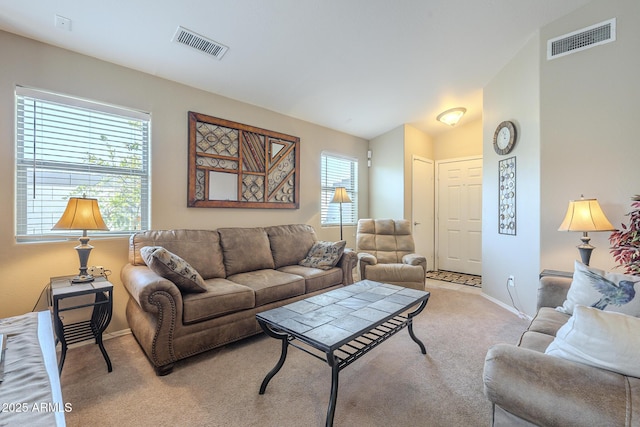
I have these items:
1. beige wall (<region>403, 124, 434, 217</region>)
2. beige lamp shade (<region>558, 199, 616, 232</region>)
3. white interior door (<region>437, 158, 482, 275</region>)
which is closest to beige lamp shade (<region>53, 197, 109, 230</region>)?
beige lamp shade (<region>558, 199, 616, 232</region>)

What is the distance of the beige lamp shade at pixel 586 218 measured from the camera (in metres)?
2.22

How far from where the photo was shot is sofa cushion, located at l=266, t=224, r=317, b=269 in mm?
3413

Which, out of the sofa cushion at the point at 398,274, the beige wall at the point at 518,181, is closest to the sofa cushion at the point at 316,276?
the sofa cushion at the point at 398,274

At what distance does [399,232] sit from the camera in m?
4.29

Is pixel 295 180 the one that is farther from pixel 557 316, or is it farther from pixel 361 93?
pixel 557 316

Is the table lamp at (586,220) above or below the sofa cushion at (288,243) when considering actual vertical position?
above

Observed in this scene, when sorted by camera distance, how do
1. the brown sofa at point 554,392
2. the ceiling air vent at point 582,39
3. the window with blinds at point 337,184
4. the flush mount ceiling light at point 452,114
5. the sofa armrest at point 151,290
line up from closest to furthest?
the brown sofa at point 554,392 → the sofa armrest at point 151,290 → the ceiling air vent at point 582,39 → the flush mount ceiling light at point 452,114 → the window with blinds at point 337,184

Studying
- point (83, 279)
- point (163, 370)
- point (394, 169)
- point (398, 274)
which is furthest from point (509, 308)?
point (83, 279)

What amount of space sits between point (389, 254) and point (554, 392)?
3.25 metres

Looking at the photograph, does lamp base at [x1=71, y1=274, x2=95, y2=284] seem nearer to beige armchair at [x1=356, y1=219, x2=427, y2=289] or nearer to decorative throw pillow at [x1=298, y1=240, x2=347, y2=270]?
decorative throw pillow at [x1=298, y1=240, x2=347, y2=270]

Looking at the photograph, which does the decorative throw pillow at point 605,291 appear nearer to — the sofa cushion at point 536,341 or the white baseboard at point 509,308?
the sofa cushion at point 536,341

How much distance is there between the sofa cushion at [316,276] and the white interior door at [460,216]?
2.90 meters

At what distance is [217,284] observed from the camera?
2.50 meters

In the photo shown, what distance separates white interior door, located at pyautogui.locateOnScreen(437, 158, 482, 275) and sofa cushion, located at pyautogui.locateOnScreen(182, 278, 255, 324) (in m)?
4.12
